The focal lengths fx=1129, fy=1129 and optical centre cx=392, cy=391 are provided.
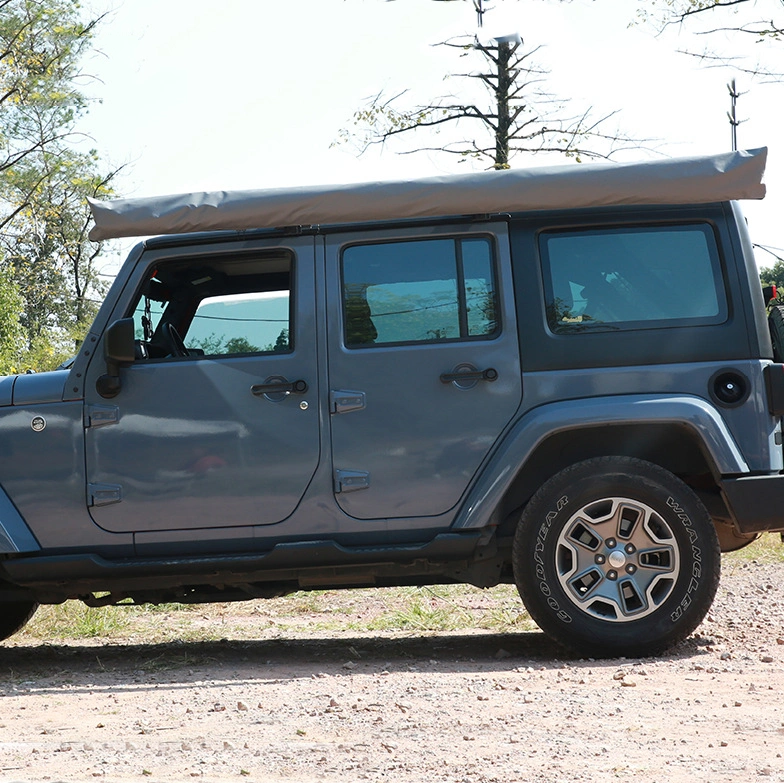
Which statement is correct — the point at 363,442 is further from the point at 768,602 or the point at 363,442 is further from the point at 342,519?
the point at 768,602

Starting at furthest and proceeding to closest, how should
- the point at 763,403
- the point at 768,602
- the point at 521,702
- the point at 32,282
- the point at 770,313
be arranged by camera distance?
the point at 32,282 < the point at 768,602 < the point at 770,313 < the point at 763,403 < the point at 521,702

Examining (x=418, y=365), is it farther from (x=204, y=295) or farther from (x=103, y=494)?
(x=103, y=494)

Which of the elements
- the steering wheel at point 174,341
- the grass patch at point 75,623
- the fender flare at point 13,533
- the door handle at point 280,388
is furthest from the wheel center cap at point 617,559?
the grass patch at point 75,623

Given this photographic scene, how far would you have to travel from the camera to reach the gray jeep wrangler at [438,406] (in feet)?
16.5

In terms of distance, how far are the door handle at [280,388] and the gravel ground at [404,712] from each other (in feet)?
4.15

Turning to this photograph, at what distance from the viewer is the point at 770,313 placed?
5.38 metres

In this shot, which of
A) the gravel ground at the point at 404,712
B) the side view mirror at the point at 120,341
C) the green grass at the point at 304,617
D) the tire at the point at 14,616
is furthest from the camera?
the green grass at the point at 304,617

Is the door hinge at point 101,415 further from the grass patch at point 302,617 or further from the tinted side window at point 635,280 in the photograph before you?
the tinted side window at point 635,280

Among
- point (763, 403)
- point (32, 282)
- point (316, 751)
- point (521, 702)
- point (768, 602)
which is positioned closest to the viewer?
point (316, 751)

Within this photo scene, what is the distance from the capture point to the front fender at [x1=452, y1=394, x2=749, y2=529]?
16.3ft

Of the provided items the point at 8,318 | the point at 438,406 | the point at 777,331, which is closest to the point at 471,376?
the point at 438,406

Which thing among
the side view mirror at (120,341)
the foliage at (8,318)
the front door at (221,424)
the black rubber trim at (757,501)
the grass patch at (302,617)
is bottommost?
the grass patch at (302,617)

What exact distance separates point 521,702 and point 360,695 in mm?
635

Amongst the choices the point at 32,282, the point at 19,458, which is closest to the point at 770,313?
the point at 19,458
